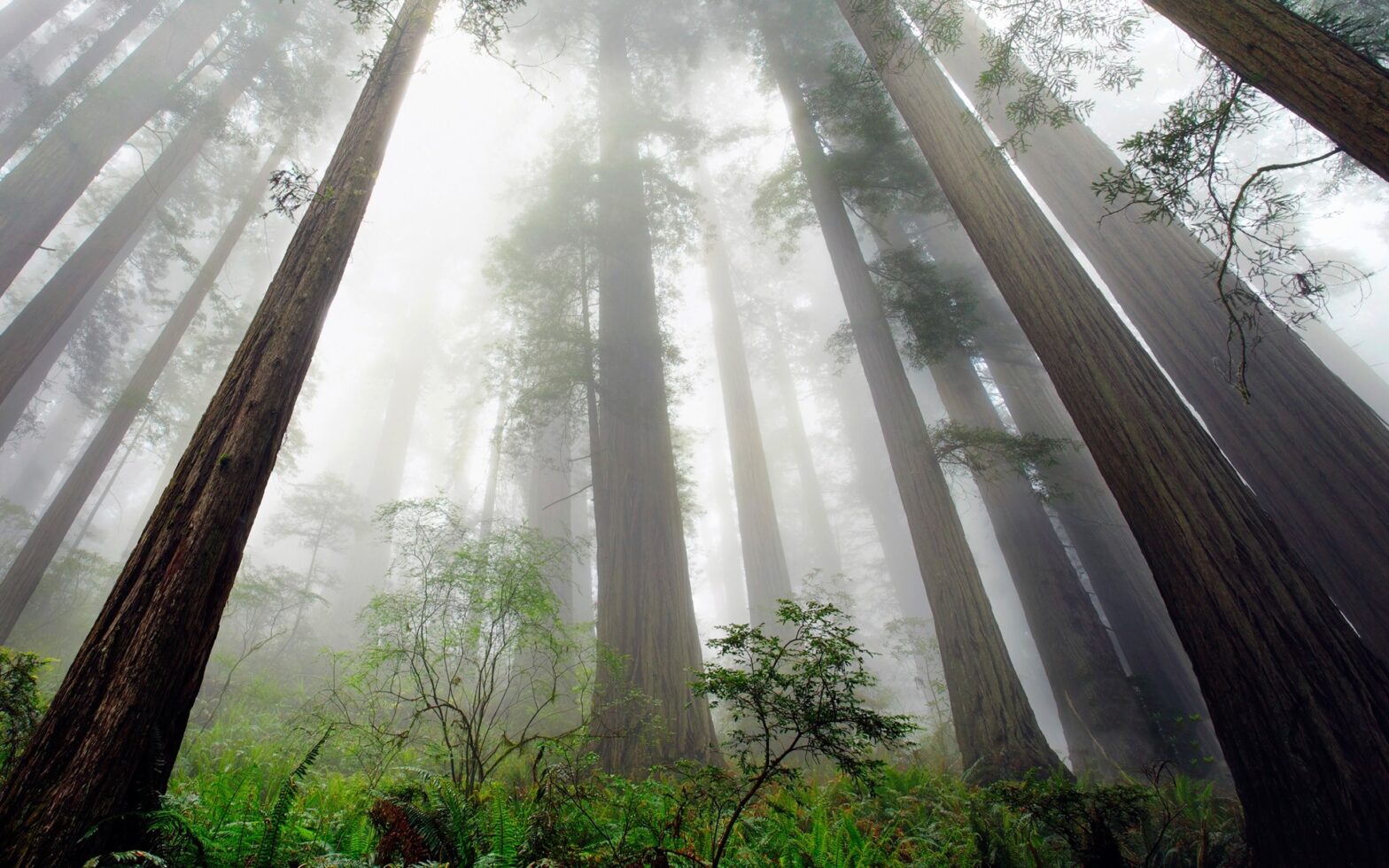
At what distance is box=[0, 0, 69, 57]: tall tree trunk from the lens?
588 inches

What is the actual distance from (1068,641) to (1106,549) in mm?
1781

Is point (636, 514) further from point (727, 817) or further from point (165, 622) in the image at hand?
point (165, 622)

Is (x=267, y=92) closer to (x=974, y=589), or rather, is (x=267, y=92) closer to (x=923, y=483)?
(x=923, y=483)

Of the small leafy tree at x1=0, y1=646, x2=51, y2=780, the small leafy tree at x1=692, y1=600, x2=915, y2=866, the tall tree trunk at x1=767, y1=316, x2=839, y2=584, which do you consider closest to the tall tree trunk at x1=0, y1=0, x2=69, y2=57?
the small leafy tree at x1=0, y1=646, x2=51, y2=780

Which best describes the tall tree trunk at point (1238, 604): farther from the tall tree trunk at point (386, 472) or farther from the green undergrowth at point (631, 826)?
the tall tree trunk at point (386, 472)

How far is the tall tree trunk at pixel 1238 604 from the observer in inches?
98.3

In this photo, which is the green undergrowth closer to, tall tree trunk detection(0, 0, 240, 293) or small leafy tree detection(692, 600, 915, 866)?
small leafy tree detection(692, 600, 915, 866)

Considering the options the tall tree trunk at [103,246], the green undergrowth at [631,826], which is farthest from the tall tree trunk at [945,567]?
the tall tree trunk at [103,246]

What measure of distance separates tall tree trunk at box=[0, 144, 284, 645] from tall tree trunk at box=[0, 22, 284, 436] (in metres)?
1.19

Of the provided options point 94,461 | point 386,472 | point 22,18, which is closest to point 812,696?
point 94,461

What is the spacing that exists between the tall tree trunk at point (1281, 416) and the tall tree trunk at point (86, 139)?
1361 centimetres

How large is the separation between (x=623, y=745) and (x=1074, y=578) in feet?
20.5

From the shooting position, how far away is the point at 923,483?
5953 mm

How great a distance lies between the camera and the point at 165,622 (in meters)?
1.85
